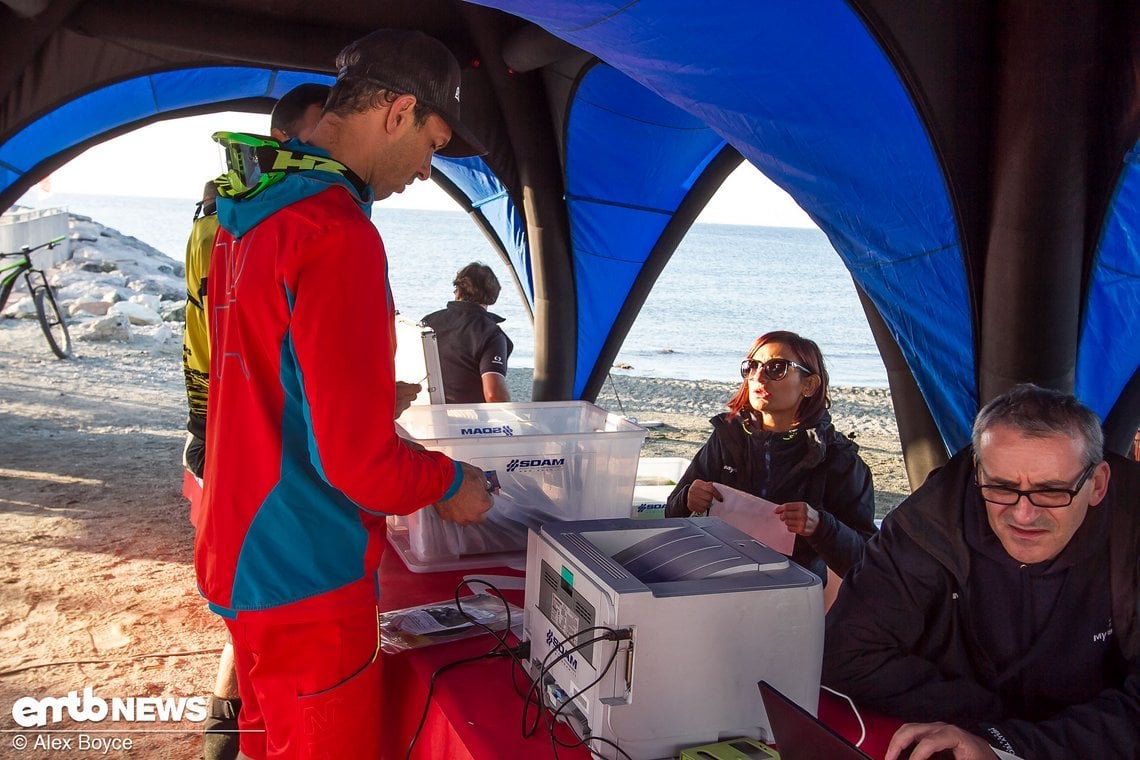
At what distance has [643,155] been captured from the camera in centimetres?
572

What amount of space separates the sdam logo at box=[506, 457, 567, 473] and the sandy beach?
139cm

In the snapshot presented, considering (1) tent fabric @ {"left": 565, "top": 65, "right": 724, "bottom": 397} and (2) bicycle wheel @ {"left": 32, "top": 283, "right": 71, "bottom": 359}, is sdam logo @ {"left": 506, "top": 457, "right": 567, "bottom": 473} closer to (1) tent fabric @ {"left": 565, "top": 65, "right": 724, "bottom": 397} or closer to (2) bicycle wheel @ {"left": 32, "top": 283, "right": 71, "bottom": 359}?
(1) tent fabric @ {"left": 565, "top": 65, "right": 724, "bottom": 397}

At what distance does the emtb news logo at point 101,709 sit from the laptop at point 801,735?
231 centimetres

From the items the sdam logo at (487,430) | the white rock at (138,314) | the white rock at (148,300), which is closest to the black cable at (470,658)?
the sdam logo at (487,430)

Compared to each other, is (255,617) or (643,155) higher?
(643,155)

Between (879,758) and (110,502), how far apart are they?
458 cm

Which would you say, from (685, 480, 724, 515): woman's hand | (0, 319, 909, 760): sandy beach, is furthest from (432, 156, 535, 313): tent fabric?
(685, 480, 724, 515): woman's hand

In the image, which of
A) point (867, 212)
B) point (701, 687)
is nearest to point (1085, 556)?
point (701, 687)

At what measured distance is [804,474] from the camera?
8.93 feet

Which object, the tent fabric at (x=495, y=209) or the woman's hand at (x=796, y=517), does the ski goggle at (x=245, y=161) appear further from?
the tent fabric at (x=495, y=209)

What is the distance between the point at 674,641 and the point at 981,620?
2.36 ft

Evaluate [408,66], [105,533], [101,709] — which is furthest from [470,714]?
[105,533]

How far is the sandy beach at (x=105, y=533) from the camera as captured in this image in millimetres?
3203

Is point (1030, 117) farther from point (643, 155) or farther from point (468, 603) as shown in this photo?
point (643, 155)
